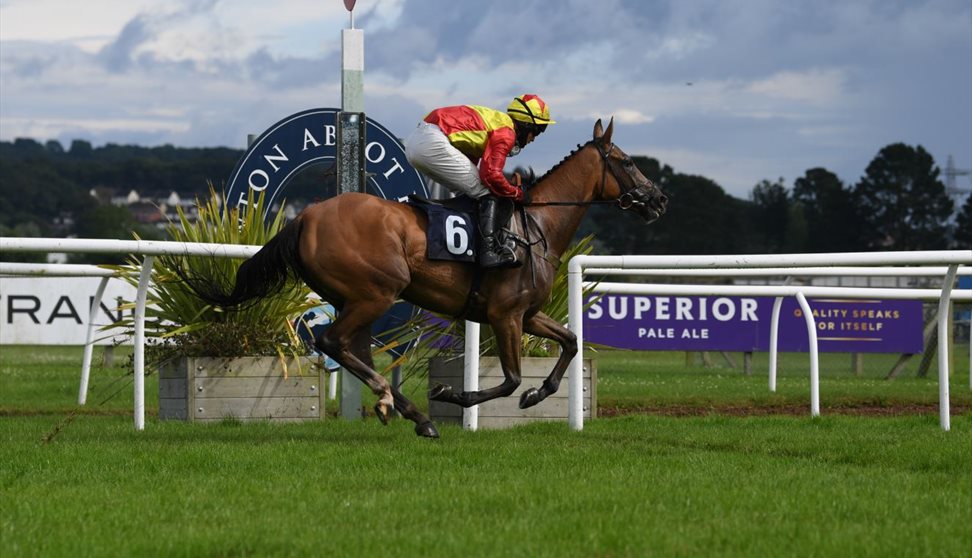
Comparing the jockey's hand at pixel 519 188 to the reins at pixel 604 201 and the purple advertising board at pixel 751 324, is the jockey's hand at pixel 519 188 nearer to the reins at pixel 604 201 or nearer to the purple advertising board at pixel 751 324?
the reins at pixel 604 201

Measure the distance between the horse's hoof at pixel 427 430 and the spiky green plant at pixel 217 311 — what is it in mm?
1738

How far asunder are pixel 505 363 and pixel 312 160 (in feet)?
9.64

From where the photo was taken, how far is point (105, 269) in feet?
30.8

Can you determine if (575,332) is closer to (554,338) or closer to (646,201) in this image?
(554,338)

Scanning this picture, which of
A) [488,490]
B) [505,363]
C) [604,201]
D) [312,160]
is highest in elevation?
[312,160]

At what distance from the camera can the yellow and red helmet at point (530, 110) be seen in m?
7.60

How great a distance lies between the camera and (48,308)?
1859 cm

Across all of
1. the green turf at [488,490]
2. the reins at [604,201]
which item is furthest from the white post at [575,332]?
the reins at [604,201]

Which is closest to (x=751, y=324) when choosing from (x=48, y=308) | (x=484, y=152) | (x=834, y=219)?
(x=48, y=308)

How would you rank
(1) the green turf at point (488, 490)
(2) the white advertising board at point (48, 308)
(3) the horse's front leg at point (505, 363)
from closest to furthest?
(1) the green turf at point (488, 490), (3) the horse's front leg at point (505, 363), (2) the white advertising board at point (48, 308)

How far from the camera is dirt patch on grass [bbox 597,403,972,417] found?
33.8 ft

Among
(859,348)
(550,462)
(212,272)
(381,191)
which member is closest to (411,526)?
(550,462)

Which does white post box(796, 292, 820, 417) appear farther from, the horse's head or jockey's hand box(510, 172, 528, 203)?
jockey's hand box(510, 172, 528, 203)

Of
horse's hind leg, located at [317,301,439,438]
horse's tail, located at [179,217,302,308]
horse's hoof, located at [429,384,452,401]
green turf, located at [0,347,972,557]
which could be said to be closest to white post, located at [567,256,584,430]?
green turf, located at [0,347,972,557]
